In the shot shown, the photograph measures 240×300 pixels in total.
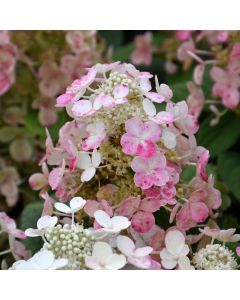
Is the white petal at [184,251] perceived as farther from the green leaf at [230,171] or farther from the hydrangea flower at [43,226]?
the green leaf at [230,171]

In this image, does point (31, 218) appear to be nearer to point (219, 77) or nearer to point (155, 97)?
point (155, 97)

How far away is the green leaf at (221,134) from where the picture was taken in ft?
4.63

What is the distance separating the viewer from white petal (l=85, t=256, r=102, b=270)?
746 millimetres

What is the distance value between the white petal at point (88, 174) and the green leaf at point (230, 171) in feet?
1.49

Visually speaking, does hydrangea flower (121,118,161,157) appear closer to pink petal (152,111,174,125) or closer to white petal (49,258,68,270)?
pink petal (152,111,174,125)

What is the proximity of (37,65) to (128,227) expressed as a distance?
27.4 inches

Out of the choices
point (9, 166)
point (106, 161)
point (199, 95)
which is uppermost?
point (106, 161)

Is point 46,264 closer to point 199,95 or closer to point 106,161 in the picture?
point 106,161

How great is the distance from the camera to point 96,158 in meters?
0.87

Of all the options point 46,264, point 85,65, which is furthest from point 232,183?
point 46,264

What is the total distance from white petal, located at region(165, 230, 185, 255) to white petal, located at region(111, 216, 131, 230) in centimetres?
6

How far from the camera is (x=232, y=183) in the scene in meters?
1.30

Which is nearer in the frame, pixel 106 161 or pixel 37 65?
pixel 106 161

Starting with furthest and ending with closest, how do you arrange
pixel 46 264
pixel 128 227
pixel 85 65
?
pixel 85 65
pixel 128 227
pixel 46 264
